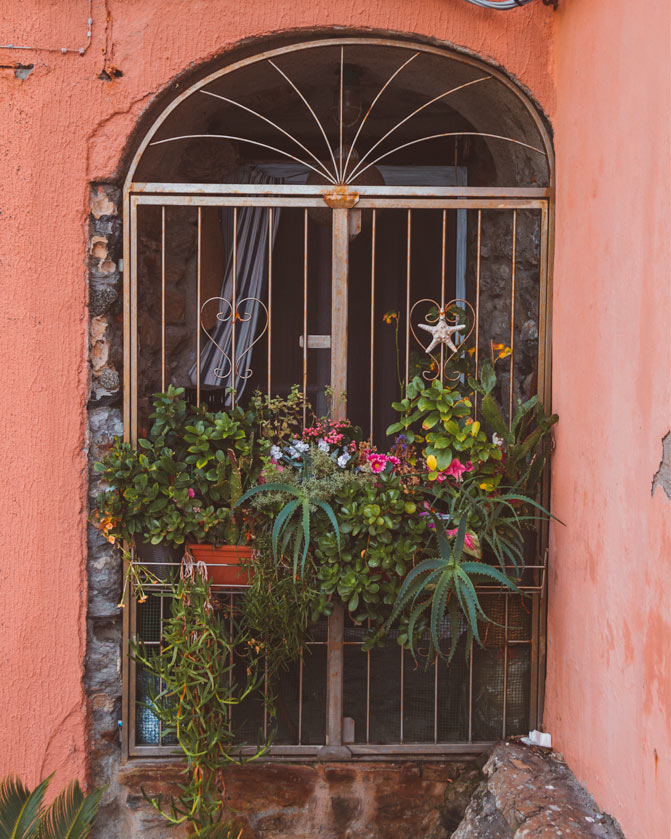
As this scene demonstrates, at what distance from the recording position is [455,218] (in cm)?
483

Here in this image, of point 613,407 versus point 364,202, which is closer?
point 613,407

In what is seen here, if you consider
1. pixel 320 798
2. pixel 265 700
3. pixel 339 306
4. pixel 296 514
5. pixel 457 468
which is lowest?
pixel 320 798

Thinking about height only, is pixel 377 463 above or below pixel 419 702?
above

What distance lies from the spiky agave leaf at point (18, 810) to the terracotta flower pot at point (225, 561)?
0.92m

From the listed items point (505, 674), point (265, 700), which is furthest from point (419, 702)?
point (265, 700)

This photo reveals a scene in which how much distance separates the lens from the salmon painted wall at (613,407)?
207 cm

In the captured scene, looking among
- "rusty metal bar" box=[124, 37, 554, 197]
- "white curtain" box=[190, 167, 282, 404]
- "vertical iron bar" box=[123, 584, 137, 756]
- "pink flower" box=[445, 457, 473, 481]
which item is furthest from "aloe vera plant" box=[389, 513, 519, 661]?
"white curtain" box=[190, 167, 282, 404]

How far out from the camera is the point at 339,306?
3.11 metres

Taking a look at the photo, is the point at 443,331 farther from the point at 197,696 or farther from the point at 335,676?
the point at 197,696

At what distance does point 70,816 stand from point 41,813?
141mm

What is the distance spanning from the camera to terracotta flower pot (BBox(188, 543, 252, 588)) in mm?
2914

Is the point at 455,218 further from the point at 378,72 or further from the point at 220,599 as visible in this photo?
the point at 220,599

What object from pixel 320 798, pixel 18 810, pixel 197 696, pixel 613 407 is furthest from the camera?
pixel 320 798

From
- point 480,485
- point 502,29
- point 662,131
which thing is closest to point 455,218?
point 502,29
